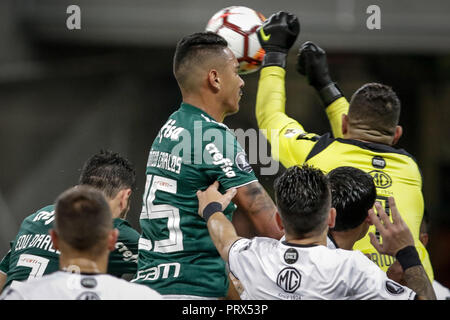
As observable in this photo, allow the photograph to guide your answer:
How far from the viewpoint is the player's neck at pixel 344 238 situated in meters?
3.78

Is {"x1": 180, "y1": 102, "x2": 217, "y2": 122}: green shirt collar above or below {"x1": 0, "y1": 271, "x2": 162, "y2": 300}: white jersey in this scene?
above

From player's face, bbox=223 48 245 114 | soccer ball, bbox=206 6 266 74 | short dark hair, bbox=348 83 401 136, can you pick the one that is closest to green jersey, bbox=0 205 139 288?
player's face, bbox=223 48 245 114

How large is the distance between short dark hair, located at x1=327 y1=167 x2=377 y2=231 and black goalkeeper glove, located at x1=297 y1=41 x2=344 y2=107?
1339 millimetres

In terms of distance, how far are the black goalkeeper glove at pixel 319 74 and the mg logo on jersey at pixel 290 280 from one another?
79.7 inches

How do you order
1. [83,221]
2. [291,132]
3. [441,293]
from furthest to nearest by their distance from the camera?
[291,132] → [441,293] → [83,221]

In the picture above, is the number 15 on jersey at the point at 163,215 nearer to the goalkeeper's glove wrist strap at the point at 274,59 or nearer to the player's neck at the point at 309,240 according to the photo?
the player's neck at the point at 309,240

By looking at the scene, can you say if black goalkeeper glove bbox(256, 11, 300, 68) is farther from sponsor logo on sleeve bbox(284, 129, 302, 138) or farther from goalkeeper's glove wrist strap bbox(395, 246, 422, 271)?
goalkeeper's glove wrist strap bbox(395, 246, 422, 271)

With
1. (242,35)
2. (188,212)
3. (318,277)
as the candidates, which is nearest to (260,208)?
(188,212)

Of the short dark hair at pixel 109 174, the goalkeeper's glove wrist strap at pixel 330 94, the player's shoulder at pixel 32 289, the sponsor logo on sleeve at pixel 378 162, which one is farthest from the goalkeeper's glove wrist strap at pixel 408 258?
the short dark hair at pixel 109 174

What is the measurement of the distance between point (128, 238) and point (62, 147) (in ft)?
29.7

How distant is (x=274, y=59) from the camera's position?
497 cm

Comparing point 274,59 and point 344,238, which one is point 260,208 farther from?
point 274,59

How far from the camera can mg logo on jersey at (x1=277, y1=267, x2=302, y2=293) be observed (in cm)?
331

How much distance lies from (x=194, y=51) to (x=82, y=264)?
1553mm
